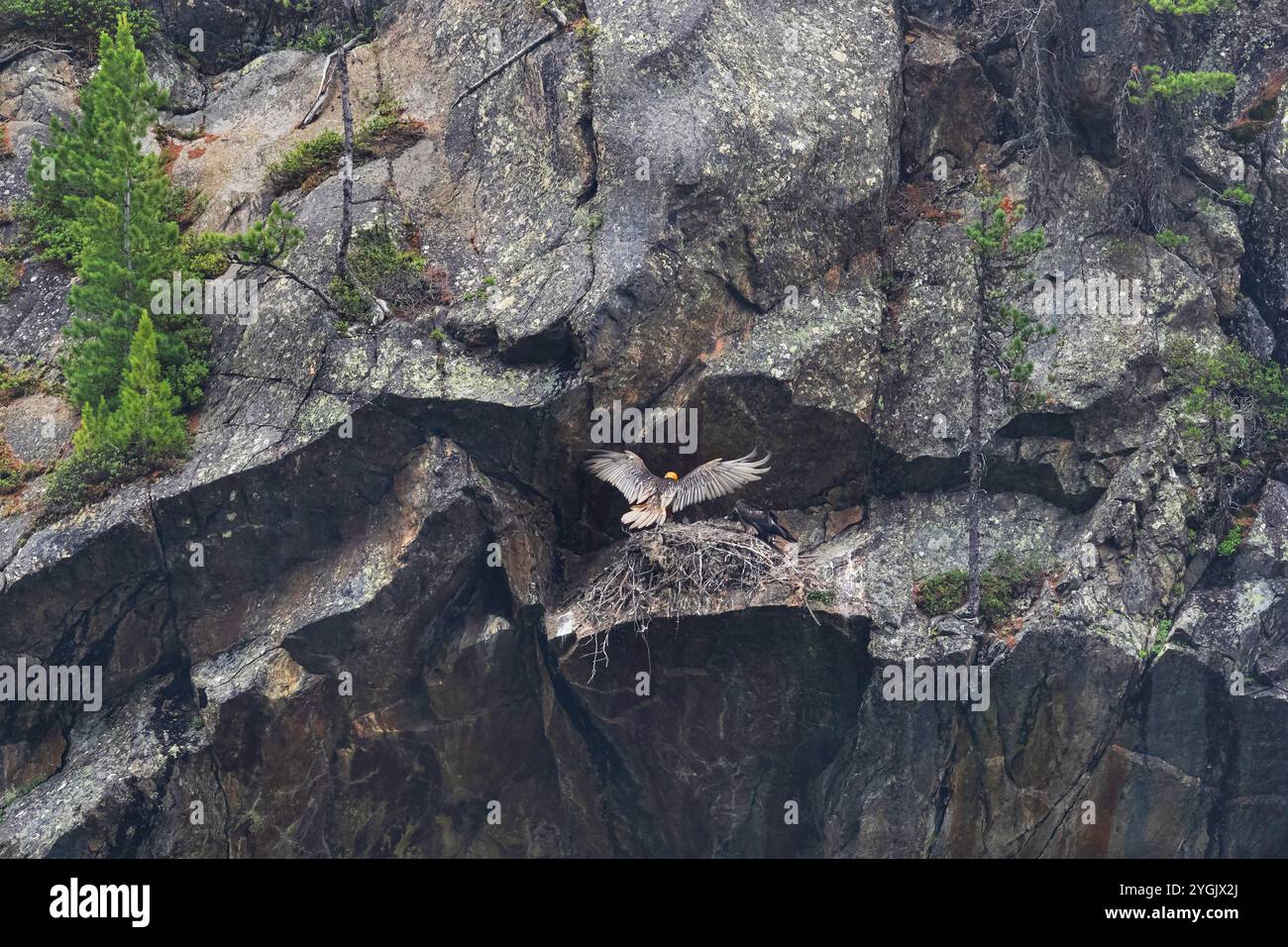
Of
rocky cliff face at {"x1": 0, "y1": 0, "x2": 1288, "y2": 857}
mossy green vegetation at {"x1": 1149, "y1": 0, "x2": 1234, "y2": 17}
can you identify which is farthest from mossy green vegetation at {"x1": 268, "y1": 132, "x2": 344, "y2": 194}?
mossy green vegetation at {"x1": 1149, "y1": 0, "x2": 1234, "y2": 17}

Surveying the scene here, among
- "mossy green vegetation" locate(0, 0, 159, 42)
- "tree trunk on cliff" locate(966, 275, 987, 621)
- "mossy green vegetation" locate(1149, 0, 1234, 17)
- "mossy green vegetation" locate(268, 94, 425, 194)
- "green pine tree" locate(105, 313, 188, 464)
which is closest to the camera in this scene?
"tree trunk on cliff" locate(966, 275, 987, 621)

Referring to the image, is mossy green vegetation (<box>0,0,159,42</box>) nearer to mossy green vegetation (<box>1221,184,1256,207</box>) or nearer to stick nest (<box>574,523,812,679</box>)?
stick nest (<box>574,523,812,679</box>)

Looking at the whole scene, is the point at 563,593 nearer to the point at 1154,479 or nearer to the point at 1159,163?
the point at 1154,479

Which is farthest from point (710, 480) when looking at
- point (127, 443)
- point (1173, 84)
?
point (1173, 84)

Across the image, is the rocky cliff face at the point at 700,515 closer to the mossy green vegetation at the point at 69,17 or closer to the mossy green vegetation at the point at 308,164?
the mossy green vegetation at the point at 308,164

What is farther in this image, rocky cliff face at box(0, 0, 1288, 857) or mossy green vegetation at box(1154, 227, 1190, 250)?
mossy green vegetation at box(1154, 227, 1190, 250)

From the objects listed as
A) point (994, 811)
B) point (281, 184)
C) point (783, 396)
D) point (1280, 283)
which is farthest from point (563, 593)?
point (1280, 283)
